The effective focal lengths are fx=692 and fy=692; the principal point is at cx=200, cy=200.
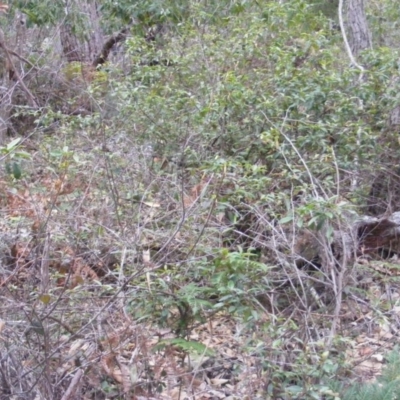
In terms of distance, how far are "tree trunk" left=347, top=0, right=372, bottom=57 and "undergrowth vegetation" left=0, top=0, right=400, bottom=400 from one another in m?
1.59

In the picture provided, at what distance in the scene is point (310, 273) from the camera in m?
4.56

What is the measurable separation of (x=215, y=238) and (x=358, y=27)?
5003mm

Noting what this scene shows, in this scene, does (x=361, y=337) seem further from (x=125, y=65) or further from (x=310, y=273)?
(x=125, y=65)

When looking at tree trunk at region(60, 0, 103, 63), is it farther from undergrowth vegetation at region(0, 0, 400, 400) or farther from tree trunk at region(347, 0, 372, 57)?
undergrowth vegetation at region(0, 0, 400, 400)

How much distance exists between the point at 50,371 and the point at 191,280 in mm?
888

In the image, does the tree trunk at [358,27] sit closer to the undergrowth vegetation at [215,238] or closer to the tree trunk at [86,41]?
the undergrowth vegetation at [215,238]

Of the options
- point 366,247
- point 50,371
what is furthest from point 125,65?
point 50,371

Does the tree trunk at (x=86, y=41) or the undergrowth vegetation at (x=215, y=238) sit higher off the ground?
the tree trunk at (x=86, y=41)

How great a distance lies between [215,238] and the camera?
13.6 ft

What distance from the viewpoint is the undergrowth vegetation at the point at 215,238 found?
3566 millimetres

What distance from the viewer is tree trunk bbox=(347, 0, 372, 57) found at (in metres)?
8.18

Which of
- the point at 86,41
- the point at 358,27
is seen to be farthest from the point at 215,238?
the point at 86,41

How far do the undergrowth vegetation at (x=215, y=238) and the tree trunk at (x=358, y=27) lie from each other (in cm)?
159

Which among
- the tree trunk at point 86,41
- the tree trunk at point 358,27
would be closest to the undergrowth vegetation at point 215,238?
the tree trunk at point 358,27
